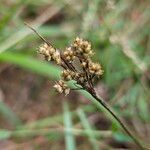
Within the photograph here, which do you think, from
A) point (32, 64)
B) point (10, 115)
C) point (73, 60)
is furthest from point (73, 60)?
point (10, 115)

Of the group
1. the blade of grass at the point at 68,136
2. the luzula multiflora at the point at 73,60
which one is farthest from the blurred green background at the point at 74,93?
the luzula multiflora at the point at 73,60

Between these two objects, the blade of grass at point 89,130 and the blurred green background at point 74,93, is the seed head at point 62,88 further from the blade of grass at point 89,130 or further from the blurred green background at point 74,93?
the blade of grass at point 89,130

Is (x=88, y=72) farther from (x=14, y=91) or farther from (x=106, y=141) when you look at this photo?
(x=14, y=91)

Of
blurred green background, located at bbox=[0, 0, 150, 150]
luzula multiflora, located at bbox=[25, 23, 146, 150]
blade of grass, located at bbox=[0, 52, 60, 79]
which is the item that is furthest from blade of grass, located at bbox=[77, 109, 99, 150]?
luzula multiflora, located at bbox=[25, 23, 146, 150]

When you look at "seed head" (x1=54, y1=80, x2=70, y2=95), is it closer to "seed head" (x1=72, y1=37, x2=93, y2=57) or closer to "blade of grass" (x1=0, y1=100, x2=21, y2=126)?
"seed head" (x1=72, y1=37, x2=93, y2=57)

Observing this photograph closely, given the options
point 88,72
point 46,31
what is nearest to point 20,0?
point 46,31

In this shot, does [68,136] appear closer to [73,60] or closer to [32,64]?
[32,64]

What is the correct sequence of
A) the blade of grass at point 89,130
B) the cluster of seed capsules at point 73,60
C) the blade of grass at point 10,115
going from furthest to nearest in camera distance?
the blade of grass at point 10,115 → the blade of grass at point 89,130 → the cluster of seed capsules at point 73,60
